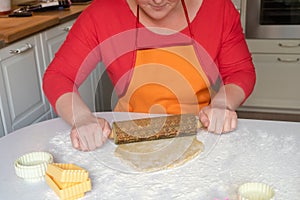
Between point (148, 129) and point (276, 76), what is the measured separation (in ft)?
6.95

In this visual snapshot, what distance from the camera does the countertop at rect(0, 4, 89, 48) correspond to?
1623 millimetres

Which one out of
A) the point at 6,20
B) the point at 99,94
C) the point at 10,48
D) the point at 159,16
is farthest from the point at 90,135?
the point at 99,94

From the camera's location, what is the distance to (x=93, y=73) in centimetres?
248

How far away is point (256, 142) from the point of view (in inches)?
34.9

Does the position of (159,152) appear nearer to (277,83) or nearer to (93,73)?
(93,73)

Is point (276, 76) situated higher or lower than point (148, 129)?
lower

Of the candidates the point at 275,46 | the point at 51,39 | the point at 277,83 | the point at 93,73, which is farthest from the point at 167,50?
the point at 277,83

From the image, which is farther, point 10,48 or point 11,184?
point 10,48

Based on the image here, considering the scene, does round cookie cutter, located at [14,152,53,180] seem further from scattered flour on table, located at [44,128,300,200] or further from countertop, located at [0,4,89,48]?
countertop, located at [0,4,89,48]

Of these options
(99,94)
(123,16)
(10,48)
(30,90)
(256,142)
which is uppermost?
(123,16)

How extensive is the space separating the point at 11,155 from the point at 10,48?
908 mm

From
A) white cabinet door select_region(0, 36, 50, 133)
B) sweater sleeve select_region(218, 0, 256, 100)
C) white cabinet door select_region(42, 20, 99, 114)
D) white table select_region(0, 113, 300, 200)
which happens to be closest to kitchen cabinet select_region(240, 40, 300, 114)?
white cabinet door select_region(42, 20, 99, 114)

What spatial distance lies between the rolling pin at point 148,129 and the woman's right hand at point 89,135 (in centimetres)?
3

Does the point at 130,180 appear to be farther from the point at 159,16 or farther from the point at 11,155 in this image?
the point at 159,16
